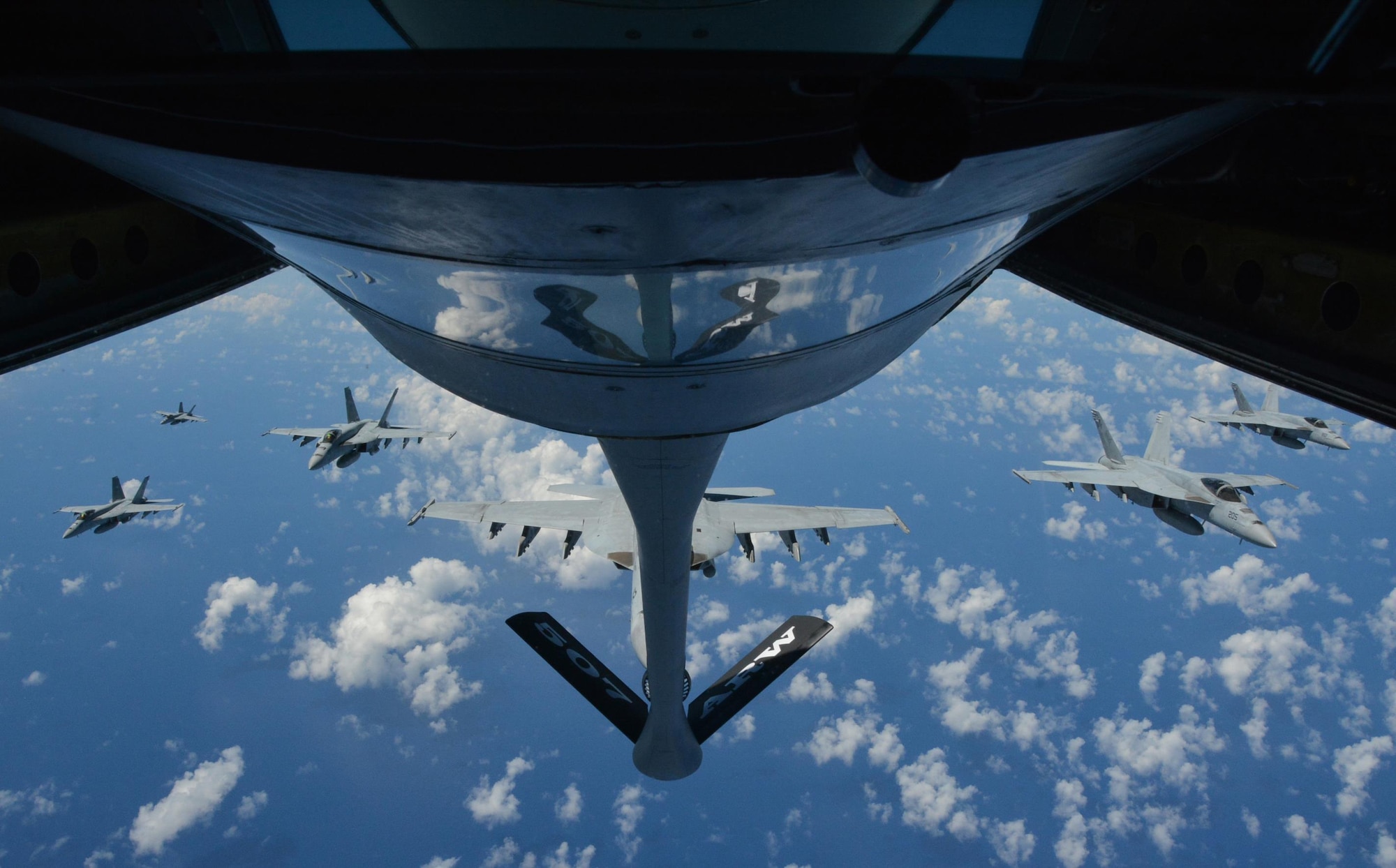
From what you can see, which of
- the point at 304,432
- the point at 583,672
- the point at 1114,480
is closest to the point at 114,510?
the point at 304,432

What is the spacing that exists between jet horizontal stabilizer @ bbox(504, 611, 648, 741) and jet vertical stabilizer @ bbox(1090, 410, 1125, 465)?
22.5 metres

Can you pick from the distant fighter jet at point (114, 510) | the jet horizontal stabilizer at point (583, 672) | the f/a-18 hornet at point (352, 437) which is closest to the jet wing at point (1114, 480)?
the jet horizontal stabilizer at point (583, 672)

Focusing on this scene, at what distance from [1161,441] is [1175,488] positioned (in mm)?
4983

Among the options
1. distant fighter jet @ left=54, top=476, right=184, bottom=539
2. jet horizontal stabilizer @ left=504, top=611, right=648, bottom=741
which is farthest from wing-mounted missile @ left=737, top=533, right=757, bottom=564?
distant fighter jet @ left=54, top=476, right=184, bottom=539

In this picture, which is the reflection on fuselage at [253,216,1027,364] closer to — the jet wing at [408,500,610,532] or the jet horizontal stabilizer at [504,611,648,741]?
the jet horizontal stabilizer at [504,611,648,741]

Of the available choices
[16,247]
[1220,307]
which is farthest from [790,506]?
[16,247]

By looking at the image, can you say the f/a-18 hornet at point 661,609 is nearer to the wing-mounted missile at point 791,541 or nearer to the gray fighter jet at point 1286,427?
the wing-mounted missile at point 791,541

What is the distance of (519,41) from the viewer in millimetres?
2709

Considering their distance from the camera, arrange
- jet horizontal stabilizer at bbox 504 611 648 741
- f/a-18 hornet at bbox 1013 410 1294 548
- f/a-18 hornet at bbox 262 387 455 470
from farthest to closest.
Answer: f/a-18 hornet at bbox 262 387 455 470 → f/a-18 hornet at bbox 1013 410 1294 548 → jet horizontal stabilizer at bbox 504 611 648 741

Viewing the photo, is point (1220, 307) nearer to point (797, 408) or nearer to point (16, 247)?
point (797, 408)

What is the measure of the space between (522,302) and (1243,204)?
4.30 m

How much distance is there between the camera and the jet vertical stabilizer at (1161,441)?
3192 centimetres

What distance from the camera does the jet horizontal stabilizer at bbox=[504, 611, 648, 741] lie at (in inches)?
585

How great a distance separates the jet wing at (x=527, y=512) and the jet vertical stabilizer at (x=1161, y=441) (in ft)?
75.3
